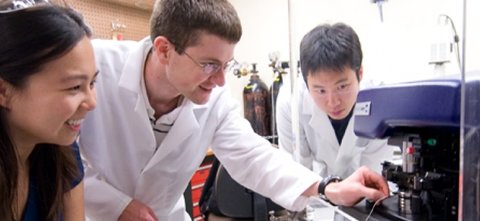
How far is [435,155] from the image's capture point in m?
0.59

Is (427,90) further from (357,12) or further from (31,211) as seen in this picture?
(357,12)

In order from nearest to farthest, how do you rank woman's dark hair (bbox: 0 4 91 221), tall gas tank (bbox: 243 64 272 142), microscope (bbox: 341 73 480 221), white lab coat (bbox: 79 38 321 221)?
microscope (bbox: 341 73 480 221), woman's dark hair (bbox: 0 4 91 221), white lab coat (bbox: 79 38 321 221), tall gas tank (bbox: 243 64 272 142)

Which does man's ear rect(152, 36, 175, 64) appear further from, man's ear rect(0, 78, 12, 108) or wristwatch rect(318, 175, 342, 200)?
wristwatch rect(318, 175, 342, 200)

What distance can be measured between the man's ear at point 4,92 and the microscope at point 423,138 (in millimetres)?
642

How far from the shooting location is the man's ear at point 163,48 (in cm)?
102

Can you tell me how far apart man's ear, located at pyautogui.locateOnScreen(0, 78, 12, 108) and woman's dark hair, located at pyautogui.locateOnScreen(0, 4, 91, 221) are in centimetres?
1

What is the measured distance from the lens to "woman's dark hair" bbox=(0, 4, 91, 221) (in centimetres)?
65

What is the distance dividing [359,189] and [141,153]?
637 millimetres

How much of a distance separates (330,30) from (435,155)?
0.77 meters

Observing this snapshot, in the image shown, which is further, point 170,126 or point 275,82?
point 275,82

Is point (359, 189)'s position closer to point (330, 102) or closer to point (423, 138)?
point (423, 138)

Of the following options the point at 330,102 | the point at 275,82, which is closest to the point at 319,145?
the point at 330,102

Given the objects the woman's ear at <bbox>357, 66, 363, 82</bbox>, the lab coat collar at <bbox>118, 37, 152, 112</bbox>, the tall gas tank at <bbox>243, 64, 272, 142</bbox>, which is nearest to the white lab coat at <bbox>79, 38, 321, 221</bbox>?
the lab coat collar at <bbox>118, 37, 152, 112</bbox>

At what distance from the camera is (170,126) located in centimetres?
114
